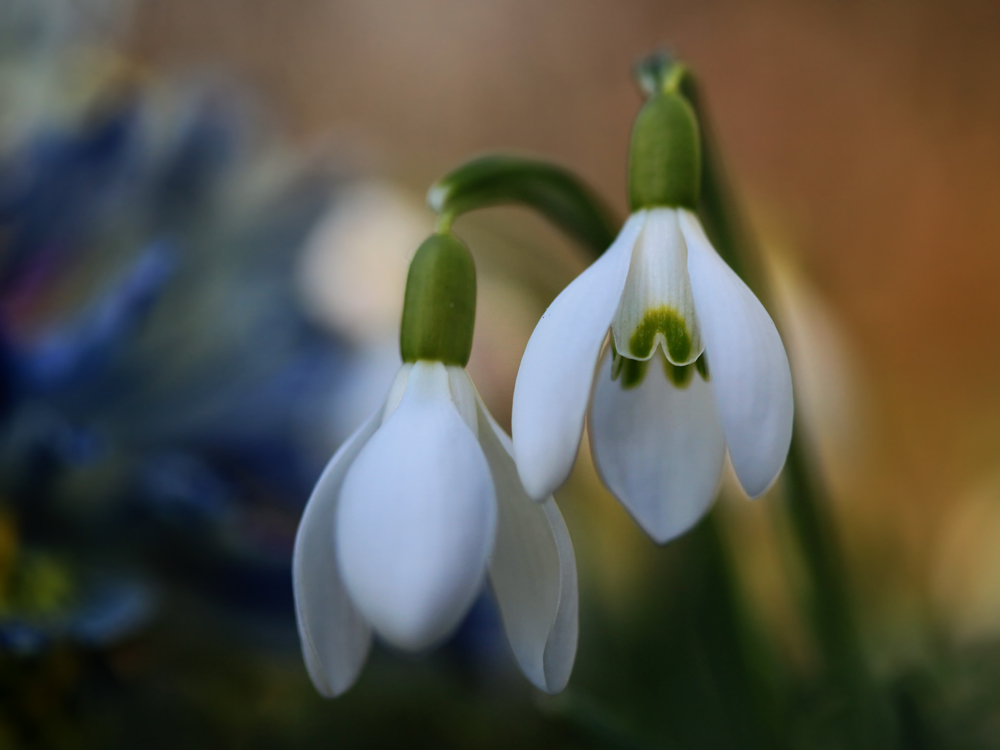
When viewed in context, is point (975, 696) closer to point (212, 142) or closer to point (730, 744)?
point (730, 744)

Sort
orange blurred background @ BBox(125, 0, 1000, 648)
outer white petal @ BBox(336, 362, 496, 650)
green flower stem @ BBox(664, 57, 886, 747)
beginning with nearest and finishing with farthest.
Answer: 1. outer white petal @ BBox(336, 362, 496, 650)
2. green flower stem @ BBox(664, 57, 886, 747)
3. orange blurred background @ BBox(125, 0, 1000, 648)

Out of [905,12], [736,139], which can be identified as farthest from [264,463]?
[905,12]

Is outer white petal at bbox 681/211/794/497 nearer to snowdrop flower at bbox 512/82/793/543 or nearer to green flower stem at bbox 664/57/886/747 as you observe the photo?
snowdrop flower at bbox 512/82/793/543

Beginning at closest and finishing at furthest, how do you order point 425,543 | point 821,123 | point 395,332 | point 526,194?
point 425,543, point 526,194, point 395,332, point 821,123

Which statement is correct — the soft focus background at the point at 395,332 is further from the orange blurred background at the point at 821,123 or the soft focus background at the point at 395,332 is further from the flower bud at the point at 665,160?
the flower bud at the point at 665,160

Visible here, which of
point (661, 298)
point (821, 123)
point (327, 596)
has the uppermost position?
point (821, 123)

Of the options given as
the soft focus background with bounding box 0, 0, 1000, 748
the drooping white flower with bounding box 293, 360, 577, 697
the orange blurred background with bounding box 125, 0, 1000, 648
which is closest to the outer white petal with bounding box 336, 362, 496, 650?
the drooping white flower with bounding box 293, 360, 577, 697

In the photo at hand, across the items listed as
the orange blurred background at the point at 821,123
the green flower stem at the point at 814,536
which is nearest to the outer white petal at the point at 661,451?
the green flower stem at the point at 814,536

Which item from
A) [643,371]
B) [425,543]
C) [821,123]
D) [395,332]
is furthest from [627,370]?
[821,123]

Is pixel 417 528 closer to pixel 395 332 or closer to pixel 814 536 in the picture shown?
pixel 814 536
